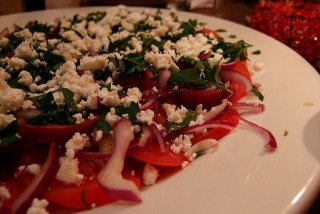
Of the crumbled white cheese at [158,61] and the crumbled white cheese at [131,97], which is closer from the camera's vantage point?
the crumbled white cheese at [131,97]

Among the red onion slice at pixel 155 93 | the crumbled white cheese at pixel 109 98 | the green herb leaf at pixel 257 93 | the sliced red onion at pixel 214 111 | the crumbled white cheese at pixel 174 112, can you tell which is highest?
the crumbled white cheese at pixel 109 98

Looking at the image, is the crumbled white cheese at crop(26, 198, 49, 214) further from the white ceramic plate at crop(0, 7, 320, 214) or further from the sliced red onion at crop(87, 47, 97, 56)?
the sliced red onion at crop(87, 47, 97, 56)

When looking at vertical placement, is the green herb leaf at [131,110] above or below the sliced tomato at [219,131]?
above

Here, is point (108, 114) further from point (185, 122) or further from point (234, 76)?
point (234, 76)

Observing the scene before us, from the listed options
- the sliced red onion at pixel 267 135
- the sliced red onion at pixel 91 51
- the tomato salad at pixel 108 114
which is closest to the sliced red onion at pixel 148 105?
the tomato salad at pixel 108 114

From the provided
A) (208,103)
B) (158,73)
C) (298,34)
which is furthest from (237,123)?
(298,34)

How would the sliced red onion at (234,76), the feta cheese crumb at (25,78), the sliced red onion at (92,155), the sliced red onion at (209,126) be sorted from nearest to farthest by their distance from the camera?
the sliced red onion at (92,155) → the sliced red onion at (209,126) → the feta cheese crumb at (25,78) → the sliced red onion at (234,76)

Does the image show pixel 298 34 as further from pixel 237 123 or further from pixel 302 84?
pixel 237 123

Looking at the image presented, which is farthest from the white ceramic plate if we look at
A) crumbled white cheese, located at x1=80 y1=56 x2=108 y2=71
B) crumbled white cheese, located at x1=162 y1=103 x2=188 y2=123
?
crumbled white cheese, located at x1=80 y1=56 x2=108 y2=71

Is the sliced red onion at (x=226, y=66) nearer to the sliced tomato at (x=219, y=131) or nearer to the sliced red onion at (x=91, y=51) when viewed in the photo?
the sliced tomato at (x=219, y=131)
